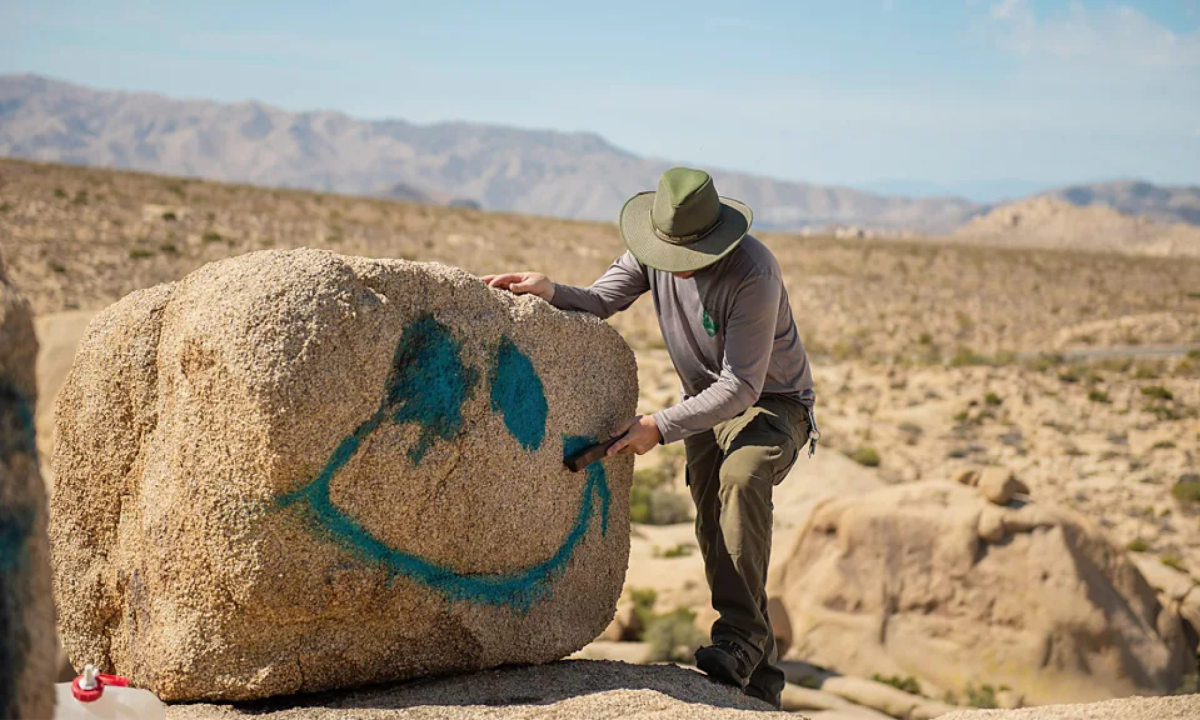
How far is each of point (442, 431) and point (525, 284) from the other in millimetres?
777

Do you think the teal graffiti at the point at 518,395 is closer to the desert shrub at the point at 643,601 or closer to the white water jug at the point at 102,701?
the white water jug at the point at 102,701

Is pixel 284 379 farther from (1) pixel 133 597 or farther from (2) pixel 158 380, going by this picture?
(1) pixel 133 597

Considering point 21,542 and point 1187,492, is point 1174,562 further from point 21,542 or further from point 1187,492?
point 21,542

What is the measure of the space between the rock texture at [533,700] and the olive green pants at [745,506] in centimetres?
28

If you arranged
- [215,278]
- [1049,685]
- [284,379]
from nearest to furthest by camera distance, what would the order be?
[284,379]
[215,278]
[1049,685]

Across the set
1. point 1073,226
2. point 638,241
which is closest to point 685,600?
point 638,241

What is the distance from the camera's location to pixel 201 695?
10.2ft

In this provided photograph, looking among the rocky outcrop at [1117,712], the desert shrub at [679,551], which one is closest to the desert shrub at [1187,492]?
the desert shrub at [679,551]

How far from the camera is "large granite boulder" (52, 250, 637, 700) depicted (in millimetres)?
2992

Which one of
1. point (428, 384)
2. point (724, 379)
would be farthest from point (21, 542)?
point (724, 379)

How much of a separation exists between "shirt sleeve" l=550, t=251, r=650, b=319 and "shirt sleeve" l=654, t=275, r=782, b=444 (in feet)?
1.94

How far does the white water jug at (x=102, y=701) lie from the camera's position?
98.1 inches

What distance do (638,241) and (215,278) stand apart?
60.9 inches

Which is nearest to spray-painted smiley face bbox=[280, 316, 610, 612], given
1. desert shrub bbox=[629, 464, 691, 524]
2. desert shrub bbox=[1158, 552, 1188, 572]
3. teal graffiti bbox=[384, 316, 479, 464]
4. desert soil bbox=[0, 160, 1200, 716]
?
teal graffiti bbox=[384, 316, 479, 464]
